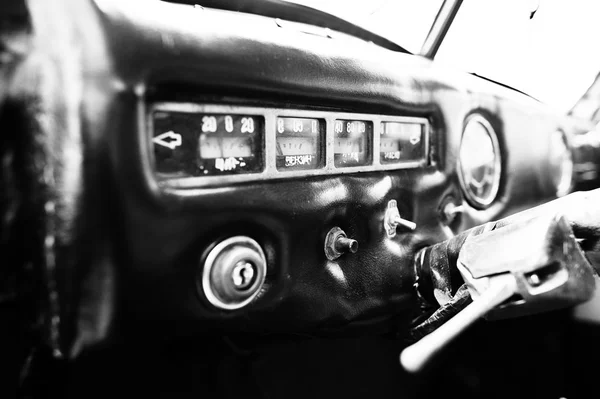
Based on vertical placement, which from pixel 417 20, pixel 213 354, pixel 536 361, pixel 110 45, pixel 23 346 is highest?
pixel 417 20

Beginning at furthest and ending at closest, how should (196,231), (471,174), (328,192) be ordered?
(471,174) → (328,192) → (196,231)

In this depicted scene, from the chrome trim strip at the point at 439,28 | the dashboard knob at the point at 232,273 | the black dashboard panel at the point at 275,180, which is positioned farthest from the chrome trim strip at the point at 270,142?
the chrome trim strip at the point at 439,28

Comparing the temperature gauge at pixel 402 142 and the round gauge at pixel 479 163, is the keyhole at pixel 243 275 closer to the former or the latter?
the temperature gauge at pixel 402 142

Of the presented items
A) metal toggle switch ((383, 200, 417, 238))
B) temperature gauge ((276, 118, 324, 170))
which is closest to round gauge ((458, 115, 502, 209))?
metal toggle switch ((383, 200, 417, 238))

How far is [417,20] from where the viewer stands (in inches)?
67.4

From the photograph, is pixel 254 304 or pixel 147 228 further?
pixel 254 304

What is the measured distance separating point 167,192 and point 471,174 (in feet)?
3.27

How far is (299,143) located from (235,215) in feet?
0.63

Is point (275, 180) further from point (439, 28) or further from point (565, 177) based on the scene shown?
point (565, 177)

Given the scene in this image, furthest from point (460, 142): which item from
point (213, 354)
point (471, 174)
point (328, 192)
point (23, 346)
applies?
point (23, 346)

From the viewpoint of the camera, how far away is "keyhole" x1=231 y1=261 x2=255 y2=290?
2.67 feet

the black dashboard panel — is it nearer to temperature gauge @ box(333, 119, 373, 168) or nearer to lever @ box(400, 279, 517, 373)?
temperature gauge @ box(333, 119, 373, 168)

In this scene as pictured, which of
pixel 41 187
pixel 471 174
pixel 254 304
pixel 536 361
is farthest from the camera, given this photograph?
pixel 536 361

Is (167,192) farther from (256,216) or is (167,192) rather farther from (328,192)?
(328,192)
